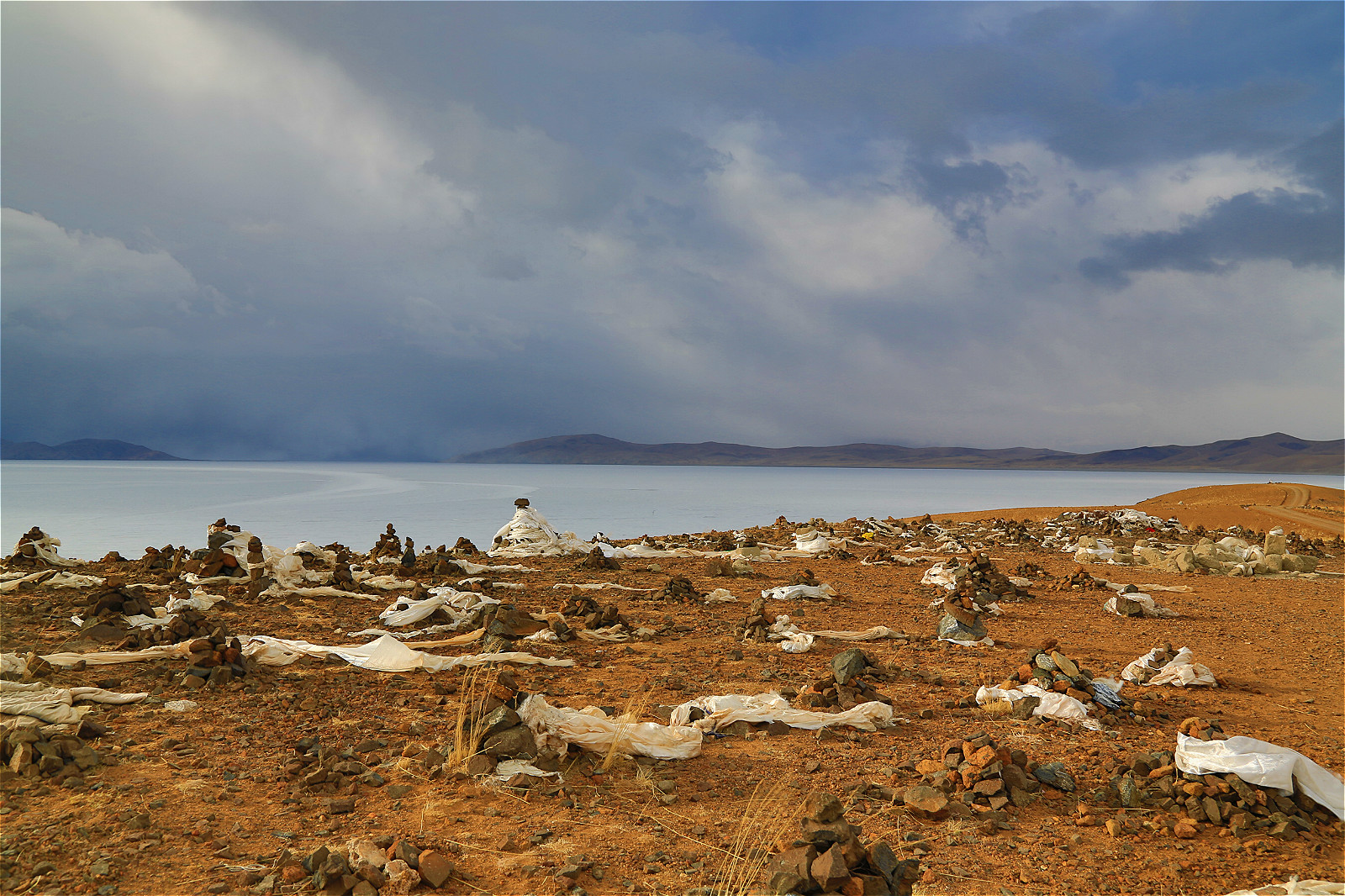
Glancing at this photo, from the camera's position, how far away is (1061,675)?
247 inches

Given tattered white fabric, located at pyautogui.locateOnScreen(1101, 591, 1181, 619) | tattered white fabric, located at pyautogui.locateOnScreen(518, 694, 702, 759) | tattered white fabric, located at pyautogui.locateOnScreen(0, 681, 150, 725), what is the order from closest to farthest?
tattered white fabric, located at pyautogui.locateOnScreen(0, 681, 150, 725)
tattered white fabric, located at pyautogui.locateOnScreen(518, 694, 702, 759)
tattered white fabric, located at pyautogui.locateOnScreen(1101, 591, 1181, 619)

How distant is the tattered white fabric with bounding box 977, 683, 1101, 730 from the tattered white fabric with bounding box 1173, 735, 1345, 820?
1330 millimetres

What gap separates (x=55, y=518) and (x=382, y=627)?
26.8 m

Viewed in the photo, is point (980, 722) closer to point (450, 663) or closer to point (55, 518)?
point (450, 663)

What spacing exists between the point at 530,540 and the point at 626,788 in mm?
11061

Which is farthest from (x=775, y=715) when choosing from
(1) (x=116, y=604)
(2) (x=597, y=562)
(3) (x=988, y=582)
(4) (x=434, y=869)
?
(2) (x=597, y=562)

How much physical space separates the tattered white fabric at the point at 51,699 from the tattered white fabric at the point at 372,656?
1206mm

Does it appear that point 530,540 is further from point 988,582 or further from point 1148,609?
point 1148,609

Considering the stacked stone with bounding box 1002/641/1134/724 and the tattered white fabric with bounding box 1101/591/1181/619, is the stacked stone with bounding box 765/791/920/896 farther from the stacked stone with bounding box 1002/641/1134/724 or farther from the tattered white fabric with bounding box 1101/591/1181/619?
the tattered white fabric with bounding box 1101/591/1181/619

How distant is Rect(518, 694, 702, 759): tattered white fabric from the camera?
482 cm

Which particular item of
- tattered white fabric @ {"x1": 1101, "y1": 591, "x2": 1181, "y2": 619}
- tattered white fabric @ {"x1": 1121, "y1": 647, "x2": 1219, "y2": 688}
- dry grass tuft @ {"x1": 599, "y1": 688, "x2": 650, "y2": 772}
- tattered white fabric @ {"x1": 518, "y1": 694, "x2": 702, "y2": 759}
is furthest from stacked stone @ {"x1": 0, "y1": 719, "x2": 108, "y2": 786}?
tattered white fabric @ {"x1": 1101, "y1": 591, "x2": 1181, "y2": 619}

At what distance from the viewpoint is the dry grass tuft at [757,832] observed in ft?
11.0

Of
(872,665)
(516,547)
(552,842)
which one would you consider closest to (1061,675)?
(872,665)

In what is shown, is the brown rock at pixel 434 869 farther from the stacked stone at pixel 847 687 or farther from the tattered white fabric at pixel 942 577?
the tattered white fabric at pixel 942 577
